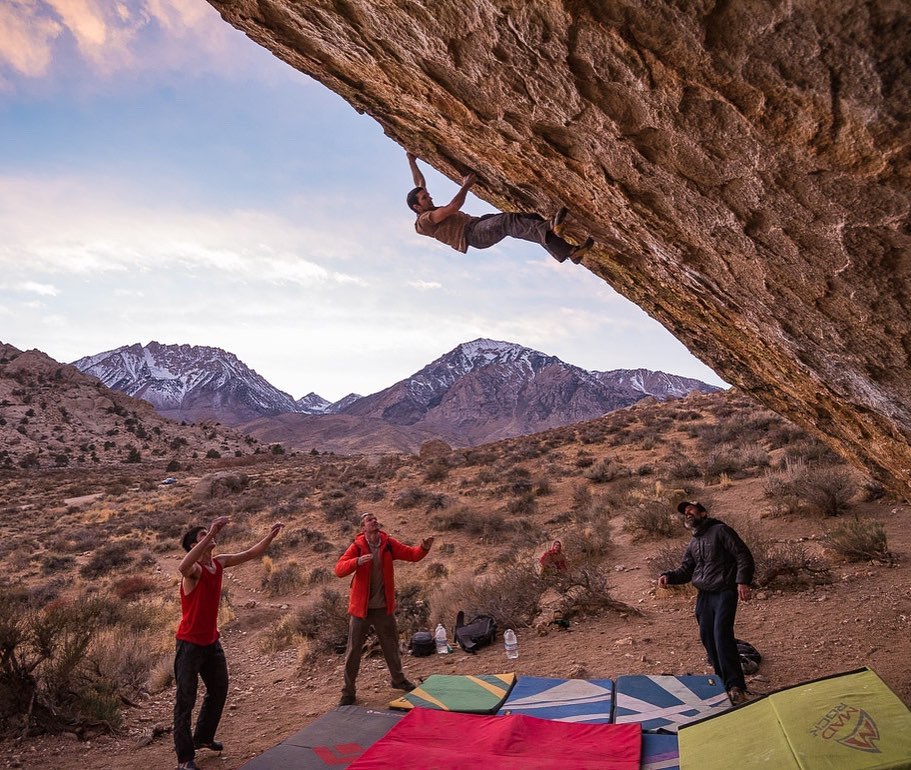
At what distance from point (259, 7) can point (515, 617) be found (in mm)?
7980

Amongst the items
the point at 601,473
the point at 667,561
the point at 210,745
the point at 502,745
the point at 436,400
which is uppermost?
the point at 436,400

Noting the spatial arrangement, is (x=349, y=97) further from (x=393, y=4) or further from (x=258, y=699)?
(x=258, y=699)

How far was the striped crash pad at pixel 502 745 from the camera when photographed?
14.2 feet

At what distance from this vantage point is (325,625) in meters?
9.48

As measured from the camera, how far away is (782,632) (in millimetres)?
7090

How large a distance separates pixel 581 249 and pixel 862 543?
24.7ft

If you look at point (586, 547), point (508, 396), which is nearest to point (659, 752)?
point (586, 547)

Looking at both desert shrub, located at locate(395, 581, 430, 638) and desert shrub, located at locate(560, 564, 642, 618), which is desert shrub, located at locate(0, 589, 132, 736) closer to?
desert shrub, located at locate(395, 581, 430, 638)

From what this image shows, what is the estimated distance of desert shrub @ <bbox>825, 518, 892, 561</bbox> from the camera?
Result: 8809 mm

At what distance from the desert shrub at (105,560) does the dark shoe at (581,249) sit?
56.4ft

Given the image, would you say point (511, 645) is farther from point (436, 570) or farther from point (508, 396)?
point (508, 396)

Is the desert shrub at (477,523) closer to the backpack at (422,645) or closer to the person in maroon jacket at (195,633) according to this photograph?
the backpack at (422,645)

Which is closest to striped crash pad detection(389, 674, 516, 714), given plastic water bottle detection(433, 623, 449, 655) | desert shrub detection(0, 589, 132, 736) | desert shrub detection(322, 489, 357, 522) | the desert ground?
the desert ground

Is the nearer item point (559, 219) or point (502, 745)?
point (559, 219)
